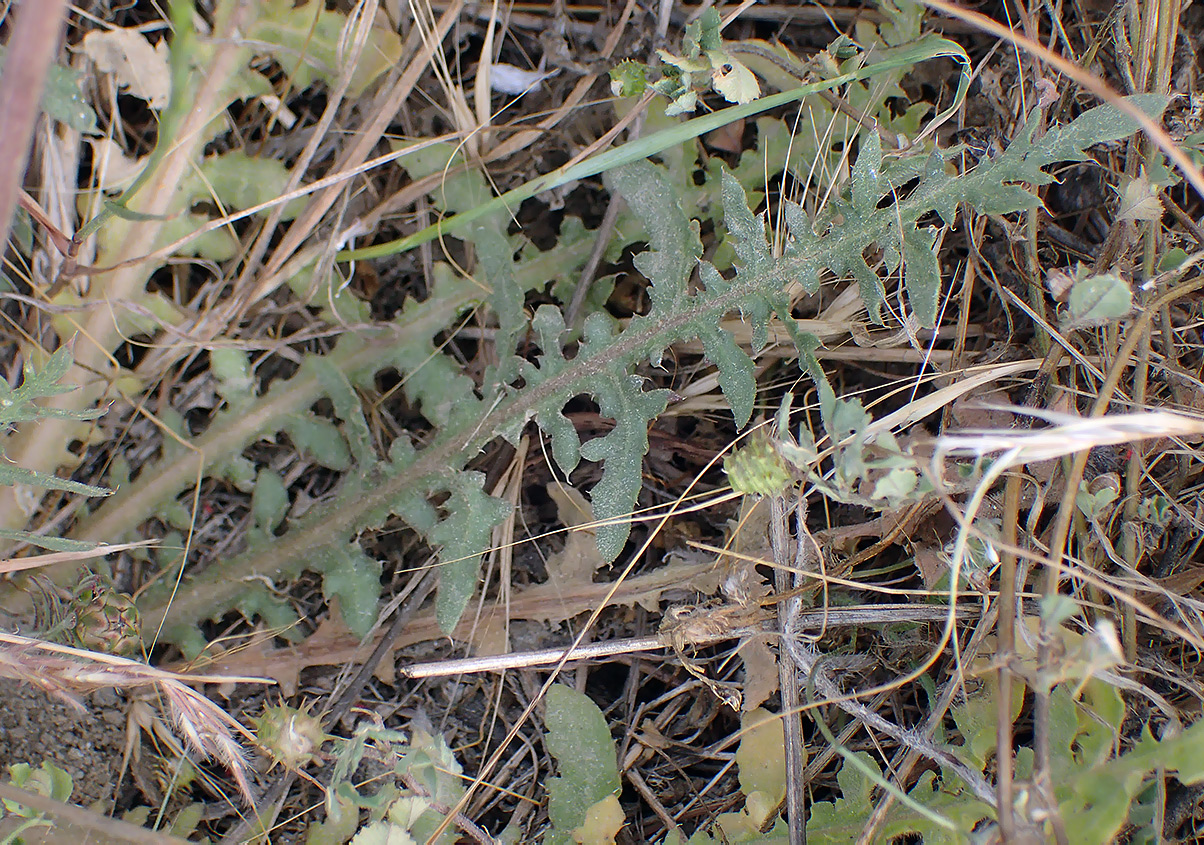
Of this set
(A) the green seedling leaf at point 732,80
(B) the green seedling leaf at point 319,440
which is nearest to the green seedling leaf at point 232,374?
(B) the green seedling leaf at point 319,440

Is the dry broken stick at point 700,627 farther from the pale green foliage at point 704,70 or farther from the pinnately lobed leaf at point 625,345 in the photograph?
the pale green foliage at point 704,70

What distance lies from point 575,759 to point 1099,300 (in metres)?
1.47

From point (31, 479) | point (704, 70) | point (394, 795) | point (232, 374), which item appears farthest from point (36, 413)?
point (704, 70)

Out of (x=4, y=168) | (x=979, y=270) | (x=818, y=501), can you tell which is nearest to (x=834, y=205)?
(x=979, y=270)

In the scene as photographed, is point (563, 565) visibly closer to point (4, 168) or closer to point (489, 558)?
point (489, 558)

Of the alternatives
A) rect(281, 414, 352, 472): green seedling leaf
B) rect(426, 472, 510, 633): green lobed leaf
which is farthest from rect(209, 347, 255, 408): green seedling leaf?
rect(426, 472, 510, 633): green lobed leaf

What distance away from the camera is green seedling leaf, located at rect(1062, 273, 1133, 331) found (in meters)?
1.48

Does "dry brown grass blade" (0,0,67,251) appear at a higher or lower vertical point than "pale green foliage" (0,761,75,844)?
higher

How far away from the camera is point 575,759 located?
1979 millimetres

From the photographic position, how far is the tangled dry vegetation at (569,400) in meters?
1.83

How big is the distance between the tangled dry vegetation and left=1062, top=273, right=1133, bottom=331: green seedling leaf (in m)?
0.10

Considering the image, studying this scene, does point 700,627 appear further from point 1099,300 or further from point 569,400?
point 1099,300

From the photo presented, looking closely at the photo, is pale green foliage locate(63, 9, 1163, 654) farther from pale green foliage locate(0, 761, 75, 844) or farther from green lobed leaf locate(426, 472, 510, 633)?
pale green foliage locate(0, 761, 75, 844)

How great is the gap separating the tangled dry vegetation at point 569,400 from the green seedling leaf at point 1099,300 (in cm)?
10
